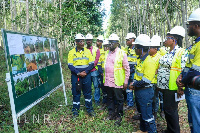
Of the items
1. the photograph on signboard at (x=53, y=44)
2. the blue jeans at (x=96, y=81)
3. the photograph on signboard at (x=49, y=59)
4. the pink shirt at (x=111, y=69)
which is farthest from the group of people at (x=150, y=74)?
the photograph on signboard at (x=53, y=44)

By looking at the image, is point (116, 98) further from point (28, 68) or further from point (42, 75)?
point (28, 68)

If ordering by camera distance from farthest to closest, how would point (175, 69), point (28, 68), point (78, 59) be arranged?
point (78, 59), point (28, 68), point (175, 69)

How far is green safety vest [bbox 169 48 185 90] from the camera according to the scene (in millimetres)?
3186

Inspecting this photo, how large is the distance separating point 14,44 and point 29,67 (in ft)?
2.19

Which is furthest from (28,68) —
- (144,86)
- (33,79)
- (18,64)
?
(144,86)

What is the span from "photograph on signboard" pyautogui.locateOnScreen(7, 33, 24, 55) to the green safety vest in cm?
296

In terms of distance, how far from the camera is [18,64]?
3.40 m

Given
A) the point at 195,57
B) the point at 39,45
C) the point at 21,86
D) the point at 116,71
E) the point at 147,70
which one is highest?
the point at 39,45

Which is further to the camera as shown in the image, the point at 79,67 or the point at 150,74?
the point at 79,67

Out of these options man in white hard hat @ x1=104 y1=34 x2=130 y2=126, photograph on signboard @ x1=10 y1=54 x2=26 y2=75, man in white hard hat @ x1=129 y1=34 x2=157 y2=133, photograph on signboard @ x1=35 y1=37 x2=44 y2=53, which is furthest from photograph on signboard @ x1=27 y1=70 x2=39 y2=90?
man in white hard hat @ x1=129 y1=34 x2=157 y2=133

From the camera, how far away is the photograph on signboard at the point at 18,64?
3230mm

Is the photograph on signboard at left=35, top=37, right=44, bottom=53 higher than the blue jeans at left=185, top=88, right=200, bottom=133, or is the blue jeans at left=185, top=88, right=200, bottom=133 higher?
the photograph on signboard at left=35, top=37, right=44, bottom=53

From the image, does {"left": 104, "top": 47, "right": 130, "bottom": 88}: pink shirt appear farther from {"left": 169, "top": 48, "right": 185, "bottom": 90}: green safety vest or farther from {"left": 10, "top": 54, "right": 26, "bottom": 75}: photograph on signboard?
{"left": 10, "top": 54, "right": 26, "bottom": 75}: photograph on signboard

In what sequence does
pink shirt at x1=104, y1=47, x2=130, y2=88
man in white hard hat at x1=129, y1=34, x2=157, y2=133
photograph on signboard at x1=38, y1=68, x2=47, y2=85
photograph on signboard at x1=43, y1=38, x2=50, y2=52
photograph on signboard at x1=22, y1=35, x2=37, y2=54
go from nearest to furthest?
man in white hard hat at x1=129, y1=34, x2=157, y2=133 → photograph on signboard at x1=22, y1=35, x2=37, y2=54 → pink shirt at x1=104, y1=47, x2=130, y2=88 → photograph on signboard at x1=38, y1=68, x2=47, y2=85 → photograph on signboard at x1=43, y1=38, x2=50, y2=52
